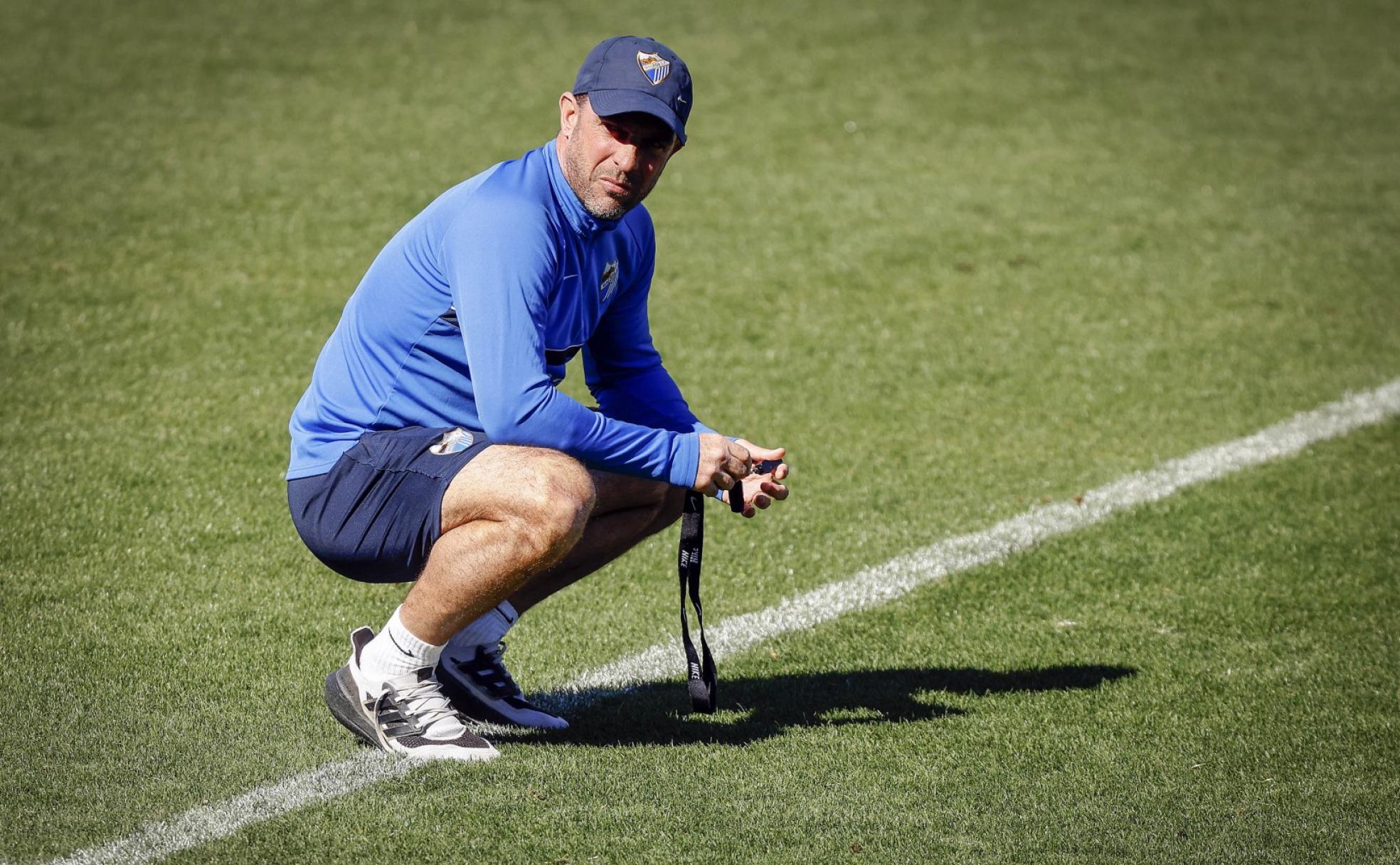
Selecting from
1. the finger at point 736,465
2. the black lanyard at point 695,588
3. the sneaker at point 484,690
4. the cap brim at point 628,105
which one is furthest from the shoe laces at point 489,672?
the cap brim at point 628,105

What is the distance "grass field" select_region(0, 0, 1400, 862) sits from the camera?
3.51m

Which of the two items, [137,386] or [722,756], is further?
[137,386]

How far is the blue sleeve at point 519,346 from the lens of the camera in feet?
10.9

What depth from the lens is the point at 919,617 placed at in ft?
15.6

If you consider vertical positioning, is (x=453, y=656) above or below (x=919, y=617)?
above

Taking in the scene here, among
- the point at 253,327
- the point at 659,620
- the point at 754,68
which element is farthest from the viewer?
the point at 754,68

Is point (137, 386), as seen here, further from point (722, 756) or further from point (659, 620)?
point (722, 756)

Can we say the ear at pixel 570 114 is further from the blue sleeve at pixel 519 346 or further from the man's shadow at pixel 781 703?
the man's shadow at pixel 781 703

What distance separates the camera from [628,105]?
135 inches

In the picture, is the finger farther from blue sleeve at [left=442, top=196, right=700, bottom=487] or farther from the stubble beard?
the stubble beard

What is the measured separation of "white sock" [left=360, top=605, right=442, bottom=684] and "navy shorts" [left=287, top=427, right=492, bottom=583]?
0.16 m

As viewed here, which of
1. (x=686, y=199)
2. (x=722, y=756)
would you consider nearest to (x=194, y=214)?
(x=686, y=199)

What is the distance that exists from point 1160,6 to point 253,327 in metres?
10.0

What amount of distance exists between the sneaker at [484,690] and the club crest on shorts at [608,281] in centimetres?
101
